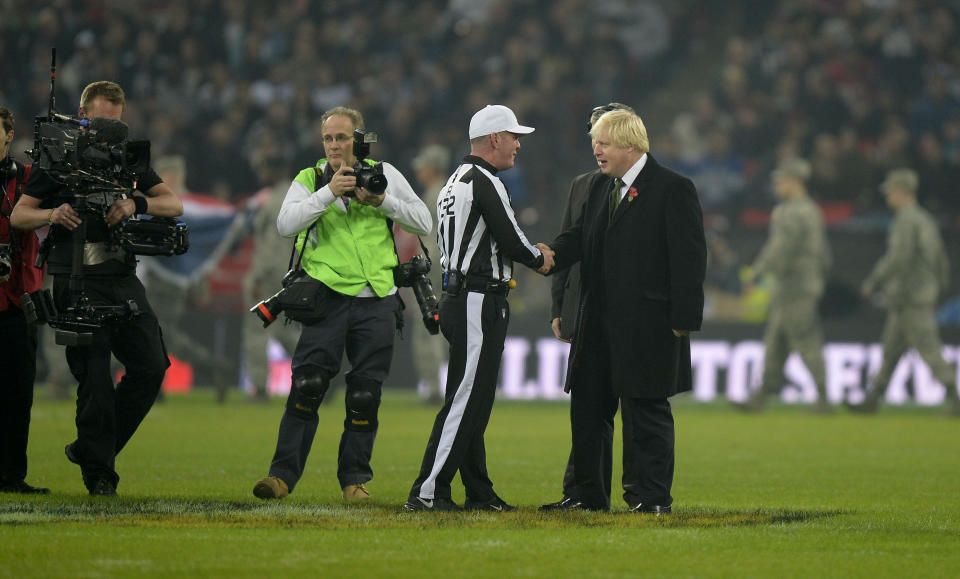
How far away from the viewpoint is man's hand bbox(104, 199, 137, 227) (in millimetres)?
8148

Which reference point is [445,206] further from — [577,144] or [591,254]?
[577,144]

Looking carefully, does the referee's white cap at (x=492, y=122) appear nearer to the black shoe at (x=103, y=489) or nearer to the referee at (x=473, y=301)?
the referee at (x=473, y=301)

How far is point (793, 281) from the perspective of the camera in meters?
18.5

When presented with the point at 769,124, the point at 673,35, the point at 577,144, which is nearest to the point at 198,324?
the point at 577,144

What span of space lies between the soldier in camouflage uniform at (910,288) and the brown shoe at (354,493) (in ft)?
36.0

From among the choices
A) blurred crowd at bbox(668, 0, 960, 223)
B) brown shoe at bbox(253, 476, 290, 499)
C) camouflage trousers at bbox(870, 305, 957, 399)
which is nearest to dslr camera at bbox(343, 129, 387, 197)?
brown shoe at bbox(253, 476, 290, 499)

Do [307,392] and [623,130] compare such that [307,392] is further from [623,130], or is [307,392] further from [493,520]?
[623,130]

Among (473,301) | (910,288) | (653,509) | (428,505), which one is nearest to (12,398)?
(428,505)

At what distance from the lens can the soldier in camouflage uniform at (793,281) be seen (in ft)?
59.6

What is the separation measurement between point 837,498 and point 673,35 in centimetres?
1972

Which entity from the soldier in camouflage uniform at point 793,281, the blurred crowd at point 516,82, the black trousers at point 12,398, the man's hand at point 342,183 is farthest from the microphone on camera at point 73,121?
the blurred crowd at point 516,82

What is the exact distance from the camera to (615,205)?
8.41m

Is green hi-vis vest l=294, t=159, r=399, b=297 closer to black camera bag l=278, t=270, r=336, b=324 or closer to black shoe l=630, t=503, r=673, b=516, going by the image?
black camera bag l=278, t=270, r=336, b=324

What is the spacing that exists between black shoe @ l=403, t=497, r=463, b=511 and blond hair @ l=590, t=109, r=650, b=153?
2.23 m
